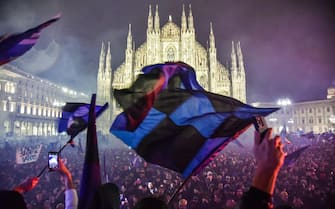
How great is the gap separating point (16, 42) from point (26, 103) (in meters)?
39.5

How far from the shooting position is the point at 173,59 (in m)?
39.0

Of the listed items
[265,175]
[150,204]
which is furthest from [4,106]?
[265,175]

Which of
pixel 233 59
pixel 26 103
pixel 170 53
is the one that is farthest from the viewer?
pixel 233 59

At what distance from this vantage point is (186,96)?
12.7ft

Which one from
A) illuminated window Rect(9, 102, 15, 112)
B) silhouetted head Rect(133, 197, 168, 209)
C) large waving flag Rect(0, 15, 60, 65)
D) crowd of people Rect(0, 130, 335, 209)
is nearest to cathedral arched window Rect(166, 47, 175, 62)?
illuminated window Rect(9, 102, 15, 112)

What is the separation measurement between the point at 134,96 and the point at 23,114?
1506 inches

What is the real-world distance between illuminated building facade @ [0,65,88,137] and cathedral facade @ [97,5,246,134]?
10752 millimetres

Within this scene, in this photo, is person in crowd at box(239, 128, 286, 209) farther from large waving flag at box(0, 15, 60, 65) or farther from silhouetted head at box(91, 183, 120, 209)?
large waving flag at box(0, 15, 60, 65)

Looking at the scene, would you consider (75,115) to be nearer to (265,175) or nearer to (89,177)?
(89,177)

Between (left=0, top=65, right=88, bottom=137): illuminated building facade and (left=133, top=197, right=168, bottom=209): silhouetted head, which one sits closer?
(left=133, top=197, right=168, bottom=209): silhouetted head

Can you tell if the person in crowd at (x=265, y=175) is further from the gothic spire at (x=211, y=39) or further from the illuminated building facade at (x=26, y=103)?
the gothic spire at (x=211, y=39)

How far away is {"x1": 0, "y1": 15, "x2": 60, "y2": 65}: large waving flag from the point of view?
129 inches

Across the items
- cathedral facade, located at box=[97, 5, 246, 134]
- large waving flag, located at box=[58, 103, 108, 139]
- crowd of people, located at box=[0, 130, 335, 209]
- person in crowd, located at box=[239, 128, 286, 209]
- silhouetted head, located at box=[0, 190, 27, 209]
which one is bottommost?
crowd of people, located at box=[0, 130, 335, 209]

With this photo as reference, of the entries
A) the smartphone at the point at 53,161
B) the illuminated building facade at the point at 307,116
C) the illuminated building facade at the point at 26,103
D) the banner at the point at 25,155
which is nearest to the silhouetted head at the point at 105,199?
the smartphone at the point at 53,161
